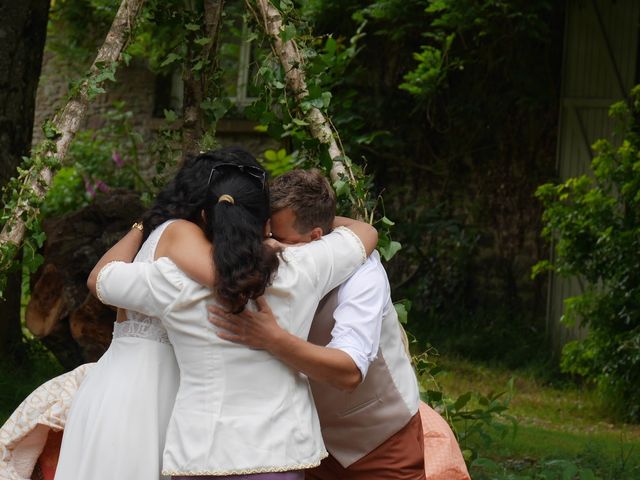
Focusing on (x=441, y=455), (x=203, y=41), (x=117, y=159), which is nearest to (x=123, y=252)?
(x=441, y=455)

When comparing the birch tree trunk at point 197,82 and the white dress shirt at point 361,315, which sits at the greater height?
the birch tree trunk at point 197,82

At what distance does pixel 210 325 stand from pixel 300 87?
1.52 meters

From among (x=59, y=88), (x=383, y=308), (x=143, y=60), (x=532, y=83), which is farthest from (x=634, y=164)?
(x=59, y=88)

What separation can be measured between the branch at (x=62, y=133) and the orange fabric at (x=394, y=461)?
1.31 metres

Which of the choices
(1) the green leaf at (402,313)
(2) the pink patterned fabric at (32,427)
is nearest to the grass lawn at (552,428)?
(1) the green leaf at (402,313)

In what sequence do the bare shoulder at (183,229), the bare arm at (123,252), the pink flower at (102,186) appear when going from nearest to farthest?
the bare shoulder at (183,229) → the bare arm at (123,252) → the pink flower at (102,186)

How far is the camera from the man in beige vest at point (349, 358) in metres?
2.63

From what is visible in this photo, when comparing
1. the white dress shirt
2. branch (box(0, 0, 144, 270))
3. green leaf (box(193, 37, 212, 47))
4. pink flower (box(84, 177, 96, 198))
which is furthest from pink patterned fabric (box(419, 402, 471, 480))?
pink flower (box(84, 177, 96, 198))

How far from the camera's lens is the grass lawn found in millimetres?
5395

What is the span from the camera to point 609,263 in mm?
6977

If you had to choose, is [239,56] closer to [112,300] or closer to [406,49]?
[406,49]

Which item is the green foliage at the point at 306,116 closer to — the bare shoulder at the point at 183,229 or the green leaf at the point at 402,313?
the green leaf at the point at 402,313

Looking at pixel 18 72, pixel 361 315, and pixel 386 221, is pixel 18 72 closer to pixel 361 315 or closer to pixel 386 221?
pixel 386 221

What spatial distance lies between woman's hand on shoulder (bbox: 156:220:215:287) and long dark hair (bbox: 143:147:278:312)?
0.02m
